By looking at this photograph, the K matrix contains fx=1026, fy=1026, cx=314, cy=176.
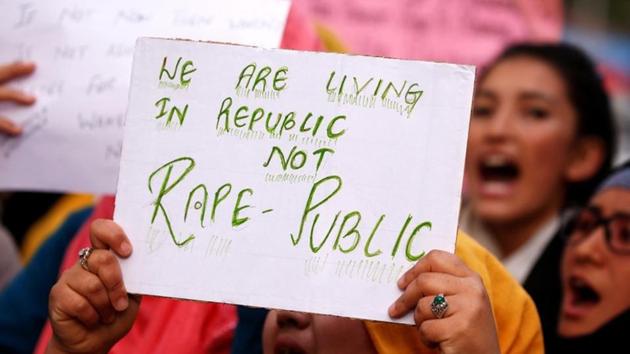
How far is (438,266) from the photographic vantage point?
139 centimetres

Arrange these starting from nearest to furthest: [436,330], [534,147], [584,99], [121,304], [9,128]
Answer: [436,330] < [121,304] < [9,128] < [534,147] < [584,99]

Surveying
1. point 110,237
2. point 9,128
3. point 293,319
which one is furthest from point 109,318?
point 9,128

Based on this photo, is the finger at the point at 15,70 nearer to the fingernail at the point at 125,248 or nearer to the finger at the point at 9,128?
the finger at the point at 9,128

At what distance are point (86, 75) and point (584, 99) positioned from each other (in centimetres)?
154

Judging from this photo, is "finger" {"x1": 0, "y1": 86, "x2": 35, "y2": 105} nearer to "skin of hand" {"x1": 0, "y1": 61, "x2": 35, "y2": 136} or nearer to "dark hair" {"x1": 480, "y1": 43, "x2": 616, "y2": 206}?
"skin of hand" {"x1": 0, "y1": 61, "x2": 35, "y2": 136}

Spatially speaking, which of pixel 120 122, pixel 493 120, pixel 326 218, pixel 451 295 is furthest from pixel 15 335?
pixel 493 120

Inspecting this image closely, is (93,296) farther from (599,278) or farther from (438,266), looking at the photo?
(599,278)

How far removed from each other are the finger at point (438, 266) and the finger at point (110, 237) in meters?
0.40

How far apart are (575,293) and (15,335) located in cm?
122

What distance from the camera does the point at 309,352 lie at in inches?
63.1

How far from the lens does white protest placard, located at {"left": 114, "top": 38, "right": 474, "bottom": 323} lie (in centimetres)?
143

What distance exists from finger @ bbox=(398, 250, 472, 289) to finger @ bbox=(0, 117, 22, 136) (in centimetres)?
102

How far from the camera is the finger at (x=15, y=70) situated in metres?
2.07

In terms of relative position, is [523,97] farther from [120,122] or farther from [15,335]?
[15,335]
